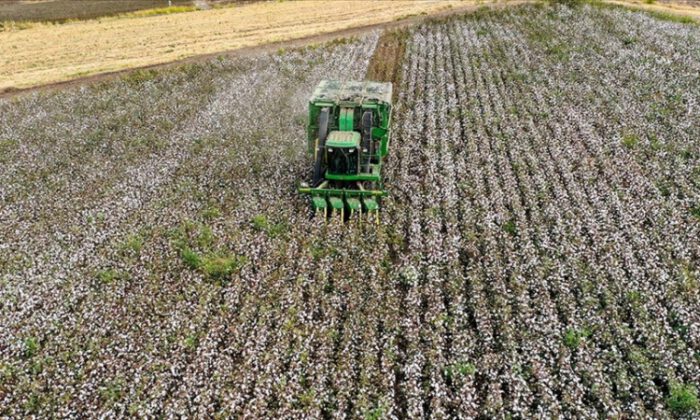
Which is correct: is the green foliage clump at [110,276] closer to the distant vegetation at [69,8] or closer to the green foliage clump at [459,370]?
the green foliage clump at [459,370]

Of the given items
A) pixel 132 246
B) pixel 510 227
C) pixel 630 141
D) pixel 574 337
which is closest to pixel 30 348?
pixel 132 246

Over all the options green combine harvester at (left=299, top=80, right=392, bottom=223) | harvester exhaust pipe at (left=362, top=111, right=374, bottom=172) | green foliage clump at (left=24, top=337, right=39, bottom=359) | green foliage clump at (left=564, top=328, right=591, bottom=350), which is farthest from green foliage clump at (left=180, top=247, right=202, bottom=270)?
green foliage clump at (left=564, top=328, right=591, bottom=350)

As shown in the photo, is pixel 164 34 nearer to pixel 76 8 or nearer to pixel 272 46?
pixel 272 46

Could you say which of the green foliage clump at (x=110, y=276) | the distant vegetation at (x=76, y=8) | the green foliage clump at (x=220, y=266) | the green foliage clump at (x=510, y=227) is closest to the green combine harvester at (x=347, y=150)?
the green foliage clump at (x=220, y=266)

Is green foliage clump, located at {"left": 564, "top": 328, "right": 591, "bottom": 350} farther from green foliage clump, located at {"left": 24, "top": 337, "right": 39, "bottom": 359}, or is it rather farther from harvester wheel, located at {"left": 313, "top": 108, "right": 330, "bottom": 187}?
green foliage clump, located at {"left": 24, "top": 337, "right": 39, "bottom": 359}

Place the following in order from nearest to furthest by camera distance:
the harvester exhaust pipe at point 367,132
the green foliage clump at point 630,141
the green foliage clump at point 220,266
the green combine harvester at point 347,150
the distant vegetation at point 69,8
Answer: the green foliage clump at point 220,266 < the green combine harvester at point 347,150 < the harvester exhaust pipe at point 367,132 < the green foliage clump at point 630,141 < the distant vegetation at point 69,8

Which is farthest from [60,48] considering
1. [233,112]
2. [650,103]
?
[650,103]
